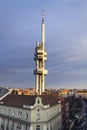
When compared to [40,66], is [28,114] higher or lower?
lower

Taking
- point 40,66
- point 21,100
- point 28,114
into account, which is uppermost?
point 40,66

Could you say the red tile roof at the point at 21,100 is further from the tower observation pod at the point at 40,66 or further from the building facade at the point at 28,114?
the tower observation pod at the point at 40,66

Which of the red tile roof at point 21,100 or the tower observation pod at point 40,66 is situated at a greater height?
the tower observation pod at point 40,66

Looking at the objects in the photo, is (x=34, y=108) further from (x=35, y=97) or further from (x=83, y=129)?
(x=83, y=129)

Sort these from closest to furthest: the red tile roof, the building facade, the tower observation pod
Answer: the building facade, the red tile roof, the tower observation pod

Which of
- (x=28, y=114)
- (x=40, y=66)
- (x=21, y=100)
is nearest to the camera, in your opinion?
(x=28, y=114)

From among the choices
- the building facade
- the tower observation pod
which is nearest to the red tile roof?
the building facade

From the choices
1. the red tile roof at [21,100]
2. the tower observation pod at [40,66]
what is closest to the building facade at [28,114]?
the red tile roof at [21,100]

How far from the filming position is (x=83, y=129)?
118750 mm

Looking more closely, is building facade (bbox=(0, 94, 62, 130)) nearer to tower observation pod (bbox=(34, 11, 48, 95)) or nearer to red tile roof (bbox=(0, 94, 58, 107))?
red tile roof (bbox=(0, 94, 58, 107))

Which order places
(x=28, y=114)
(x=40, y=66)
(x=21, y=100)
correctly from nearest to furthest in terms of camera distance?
(x=28, y=114) < (x=21, y=100) < (x=40, y=66)

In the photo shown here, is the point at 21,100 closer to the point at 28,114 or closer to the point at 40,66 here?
the point at 28,114

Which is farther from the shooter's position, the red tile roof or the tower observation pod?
the tower observation pod

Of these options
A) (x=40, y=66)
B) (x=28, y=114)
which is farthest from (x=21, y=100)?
(x=40, y=66)
